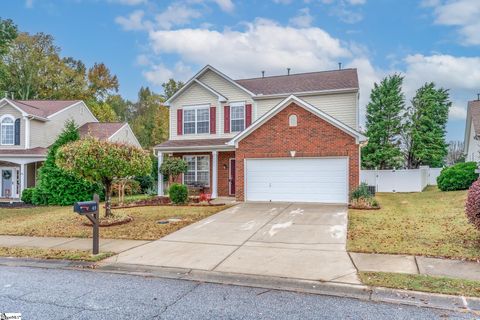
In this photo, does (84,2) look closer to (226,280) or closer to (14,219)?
(14,219)

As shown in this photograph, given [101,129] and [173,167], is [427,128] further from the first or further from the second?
[101,129]

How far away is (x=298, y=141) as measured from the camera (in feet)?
49.8

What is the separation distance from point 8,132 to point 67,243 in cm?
1755

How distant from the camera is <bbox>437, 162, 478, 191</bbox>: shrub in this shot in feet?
60.6

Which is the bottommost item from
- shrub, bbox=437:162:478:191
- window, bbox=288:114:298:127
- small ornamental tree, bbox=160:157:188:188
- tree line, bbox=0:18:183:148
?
shrub, bbox=437:162:478:191

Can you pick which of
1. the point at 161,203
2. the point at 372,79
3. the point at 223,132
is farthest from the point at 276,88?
the point at 372,79

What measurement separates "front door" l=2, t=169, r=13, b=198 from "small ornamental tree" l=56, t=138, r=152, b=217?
1555 centimetres

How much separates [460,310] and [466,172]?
17.2 m

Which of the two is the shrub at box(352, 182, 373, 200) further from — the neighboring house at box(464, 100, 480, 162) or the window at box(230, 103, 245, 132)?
the neighboring house at box(464, 100, 480, 162)

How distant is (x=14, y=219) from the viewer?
1318 cm

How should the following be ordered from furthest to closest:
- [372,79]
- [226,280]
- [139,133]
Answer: [139,133], [372,79], [226,280]

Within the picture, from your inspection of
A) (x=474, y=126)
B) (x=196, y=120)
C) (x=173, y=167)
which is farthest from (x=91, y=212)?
(x=474, y=126)

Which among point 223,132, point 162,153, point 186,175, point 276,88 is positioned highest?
point 276,88

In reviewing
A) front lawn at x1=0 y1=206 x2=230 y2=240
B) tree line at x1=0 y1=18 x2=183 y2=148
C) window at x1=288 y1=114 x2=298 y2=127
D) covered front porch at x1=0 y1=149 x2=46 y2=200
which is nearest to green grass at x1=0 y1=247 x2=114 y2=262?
front lawn at x1=0 y1=206 x2=230 y2=240
